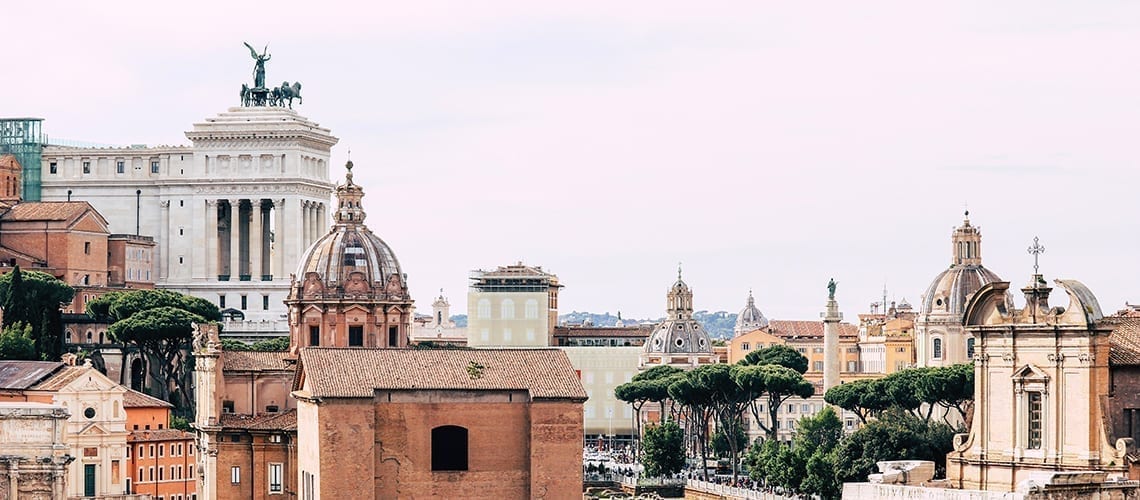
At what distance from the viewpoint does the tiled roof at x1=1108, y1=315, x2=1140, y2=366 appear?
5225 cm

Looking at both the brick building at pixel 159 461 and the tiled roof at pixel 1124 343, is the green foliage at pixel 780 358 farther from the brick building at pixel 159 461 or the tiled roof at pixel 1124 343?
the tiled roof at pixel 1124 343

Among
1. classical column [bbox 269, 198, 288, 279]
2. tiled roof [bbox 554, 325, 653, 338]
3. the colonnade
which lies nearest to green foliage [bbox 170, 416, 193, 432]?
the colonnade

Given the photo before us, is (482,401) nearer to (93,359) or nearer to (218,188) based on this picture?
(93,359)

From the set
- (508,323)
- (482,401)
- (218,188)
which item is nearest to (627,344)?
(508,323)

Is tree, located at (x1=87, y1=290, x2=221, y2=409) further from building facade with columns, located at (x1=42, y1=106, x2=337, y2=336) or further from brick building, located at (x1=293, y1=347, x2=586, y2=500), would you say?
brick building, located at (x1=293, y1=347, x2=586, y2=500)

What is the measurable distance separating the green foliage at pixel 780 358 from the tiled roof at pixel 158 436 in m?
43.0

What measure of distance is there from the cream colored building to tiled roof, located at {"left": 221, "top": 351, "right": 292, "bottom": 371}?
238 ft

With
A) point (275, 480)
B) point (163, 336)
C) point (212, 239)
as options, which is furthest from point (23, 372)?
point (212, 239)

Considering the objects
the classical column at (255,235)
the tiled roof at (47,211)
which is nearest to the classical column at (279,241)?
the classical column at (255,235)

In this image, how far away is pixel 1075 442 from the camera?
2026 inches

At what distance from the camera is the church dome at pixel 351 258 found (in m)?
72.4

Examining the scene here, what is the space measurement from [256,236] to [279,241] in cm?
129

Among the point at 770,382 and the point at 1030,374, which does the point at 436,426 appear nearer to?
the point at 1030,374

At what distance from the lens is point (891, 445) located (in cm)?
7262
